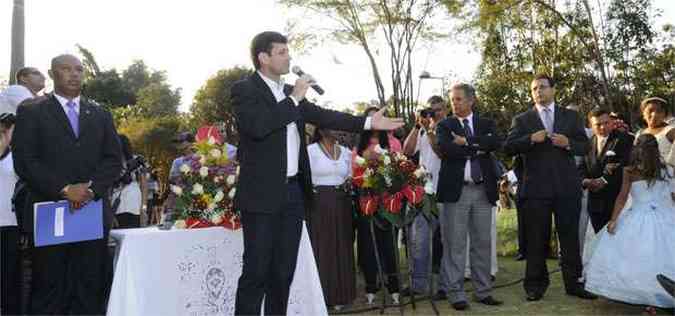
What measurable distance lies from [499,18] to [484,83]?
4200 mm

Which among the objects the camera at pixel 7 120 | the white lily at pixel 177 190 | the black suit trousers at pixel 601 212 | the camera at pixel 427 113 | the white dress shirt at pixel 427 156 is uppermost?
the camera at pixel 427 113

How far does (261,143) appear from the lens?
4.03 meters

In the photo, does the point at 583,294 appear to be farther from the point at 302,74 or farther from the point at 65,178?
the point at 65,178

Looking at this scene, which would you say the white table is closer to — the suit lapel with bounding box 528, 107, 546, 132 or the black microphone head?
the black microphone head

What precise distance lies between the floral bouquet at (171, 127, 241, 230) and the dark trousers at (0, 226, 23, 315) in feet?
4.60

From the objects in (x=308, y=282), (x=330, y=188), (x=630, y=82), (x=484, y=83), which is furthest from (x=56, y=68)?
(x=484, y=83)

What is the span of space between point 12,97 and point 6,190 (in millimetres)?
1236

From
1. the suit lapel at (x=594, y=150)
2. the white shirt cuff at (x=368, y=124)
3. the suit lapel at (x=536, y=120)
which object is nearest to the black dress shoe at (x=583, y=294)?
the suit lapel at (x=594, y=150)

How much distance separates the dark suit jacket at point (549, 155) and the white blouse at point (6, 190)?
442 cm

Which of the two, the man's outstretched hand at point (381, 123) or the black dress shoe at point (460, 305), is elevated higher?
the man's outstretched hand at point (381, 123)

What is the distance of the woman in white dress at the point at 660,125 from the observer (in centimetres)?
667

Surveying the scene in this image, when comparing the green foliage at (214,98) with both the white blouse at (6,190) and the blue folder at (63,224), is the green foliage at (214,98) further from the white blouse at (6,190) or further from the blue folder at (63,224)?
the blue folder at (63,224)

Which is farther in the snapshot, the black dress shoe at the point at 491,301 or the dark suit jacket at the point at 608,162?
the dark suit jacket at the point at 608,162

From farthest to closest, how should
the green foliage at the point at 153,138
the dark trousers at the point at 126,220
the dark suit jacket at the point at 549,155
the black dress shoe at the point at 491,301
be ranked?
1. the green foliage at the point at 153,138
2. the dark trousers at the point at 126,220
3. the dark suit jacket at the point at 549,155
4. the black dress shoe at the point at 491,301
